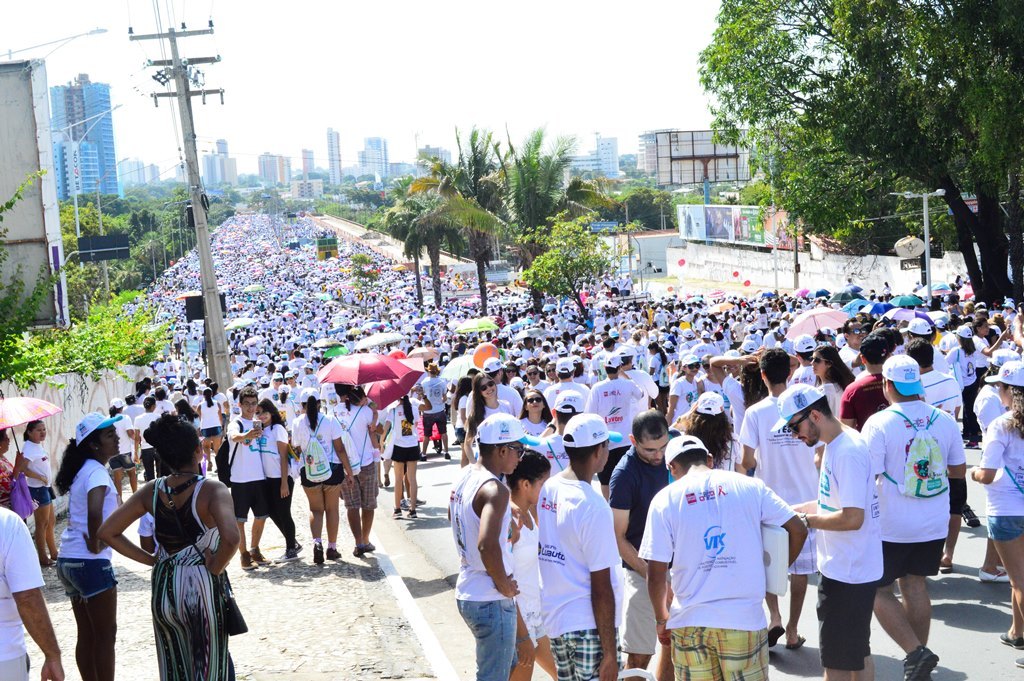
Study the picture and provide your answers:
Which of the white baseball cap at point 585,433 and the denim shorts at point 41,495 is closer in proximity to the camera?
the white baseball cap at point 585,433

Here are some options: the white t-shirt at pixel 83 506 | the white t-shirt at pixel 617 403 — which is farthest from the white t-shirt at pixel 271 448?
the white t-shirt at pixel 83 506

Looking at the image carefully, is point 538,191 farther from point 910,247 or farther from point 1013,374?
point 1013,374

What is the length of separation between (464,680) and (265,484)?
12.7 feet

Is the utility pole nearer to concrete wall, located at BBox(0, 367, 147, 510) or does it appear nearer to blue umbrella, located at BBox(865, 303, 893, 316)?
concrete wall, located at BBox(0, 367, 147, 510)

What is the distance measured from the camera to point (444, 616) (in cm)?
831

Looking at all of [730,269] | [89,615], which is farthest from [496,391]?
[730,269]

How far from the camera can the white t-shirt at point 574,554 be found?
15.4 feet

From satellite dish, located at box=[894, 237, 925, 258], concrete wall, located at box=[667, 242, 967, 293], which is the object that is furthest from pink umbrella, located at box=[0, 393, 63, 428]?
concrete wall, located at box=[667, 242, 967, 293]

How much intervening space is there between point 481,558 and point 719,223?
6822 cm

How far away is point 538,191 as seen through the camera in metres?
35.5

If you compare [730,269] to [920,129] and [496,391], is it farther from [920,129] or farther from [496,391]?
[496,391]

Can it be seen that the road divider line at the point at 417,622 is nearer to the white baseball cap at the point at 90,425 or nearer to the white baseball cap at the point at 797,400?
the white baseball cap at the point at 90,425

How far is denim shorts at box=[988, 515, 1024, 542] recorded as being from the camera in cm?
626

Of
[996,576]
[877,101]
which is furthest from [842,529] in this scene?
[877,101]
